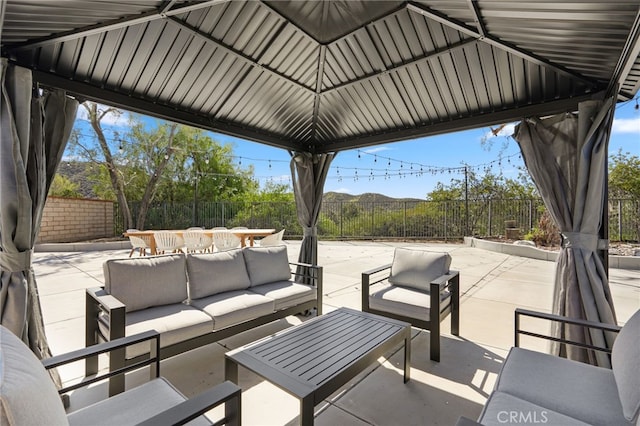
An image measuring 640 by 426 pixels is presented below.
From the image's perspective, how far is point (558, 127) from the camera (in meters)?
2.76

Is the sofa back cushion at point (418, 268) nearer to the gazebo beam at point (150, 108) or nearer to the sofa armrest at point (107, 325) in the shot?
the gazebo beam at point (150, 108)

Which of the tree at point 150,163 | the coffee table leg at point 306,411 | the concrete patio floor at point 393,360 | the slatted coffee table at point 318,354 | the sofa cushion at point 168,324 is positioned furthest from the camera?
the tree at point 150,163

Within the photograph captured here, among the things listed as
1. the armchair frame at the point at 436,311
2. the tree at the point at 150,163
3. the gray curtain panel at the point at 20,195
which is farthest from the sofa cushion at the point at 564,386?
the tree at the point at 150,163

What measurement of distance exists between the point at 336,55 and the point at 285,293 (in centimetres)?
260

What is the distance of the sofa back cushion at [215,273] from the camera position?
2.97 m

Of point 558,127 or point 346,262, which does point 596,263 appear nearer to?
point 558,127

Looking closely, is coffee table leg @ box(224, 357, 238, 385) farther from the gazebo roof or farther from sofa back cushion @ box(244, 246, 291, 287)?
the gazebo roof

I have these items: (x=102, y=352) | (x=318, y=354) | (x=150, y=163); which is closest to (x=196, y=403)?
(x=102, y=352)

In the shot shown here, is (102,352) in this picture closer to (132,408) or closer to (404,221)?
(132,408)

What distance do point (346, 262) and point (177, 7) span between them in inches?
241

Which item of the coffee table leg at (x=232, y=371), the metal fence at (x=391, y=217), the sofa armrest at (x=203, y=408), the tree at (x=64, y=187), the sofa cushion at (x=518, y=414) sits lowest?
the coffee table leg at (x=232, y=371)

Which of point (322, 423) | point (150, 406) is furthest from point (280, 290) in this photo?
point (150, 406)

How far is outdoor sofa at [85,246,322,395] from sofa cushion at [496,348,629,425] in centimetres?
209

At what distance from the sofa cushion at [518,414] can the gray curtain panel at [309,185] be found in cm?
345
